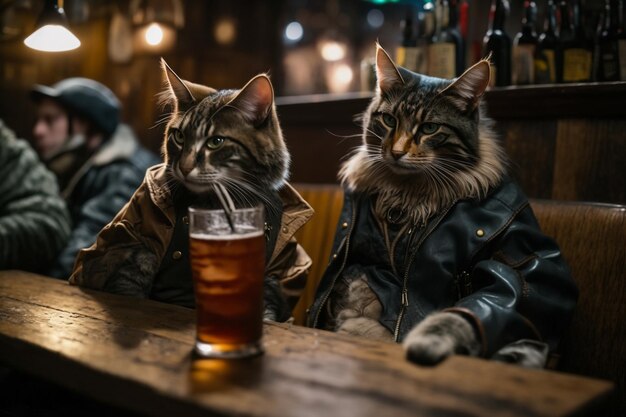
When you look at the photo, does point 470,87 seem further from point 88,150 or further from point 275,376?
point 88,150

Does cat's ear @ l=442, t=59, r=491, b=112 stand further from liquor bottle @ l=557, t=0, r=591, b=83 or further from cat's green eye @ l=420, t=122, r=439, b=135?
liquor bottle @ l=557, t=0, r=591, b=83

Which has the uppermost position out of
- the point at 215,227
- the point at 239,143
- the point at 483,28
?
the point at 483,28

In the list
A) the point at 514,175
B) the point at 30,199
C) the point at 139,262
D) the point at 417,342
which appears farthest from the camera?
the point at 30,199

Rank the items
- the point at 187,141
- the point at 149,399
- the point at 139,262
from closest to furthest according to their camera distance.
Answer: the point at 149,399 < the point at 187,141 < the point at 139,262

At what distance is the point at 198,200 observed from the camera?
1.72m

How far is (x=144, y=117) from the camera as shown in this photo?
4.95 m

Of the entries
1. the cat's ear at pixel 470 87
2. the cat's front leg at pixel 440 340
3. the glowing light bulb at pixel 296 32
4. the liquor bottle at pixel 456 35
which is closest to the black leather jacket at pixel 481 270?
the cat's front leg at pixel 440 340

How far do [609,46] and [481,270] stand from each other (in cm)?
123

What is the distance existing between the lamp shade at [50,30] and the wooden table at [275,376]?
1229 millimetres

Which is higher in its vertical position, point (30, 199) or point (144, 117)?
point (144, 117)

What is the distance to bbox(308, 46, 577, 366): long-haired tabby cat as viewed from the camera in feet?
5.03

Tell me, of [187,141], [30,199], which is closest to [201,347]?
[187,141]

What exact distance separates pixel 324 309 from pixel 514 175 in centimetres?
93

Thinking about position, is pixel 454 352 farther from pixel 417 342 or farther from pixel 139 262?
pixel 139 262
